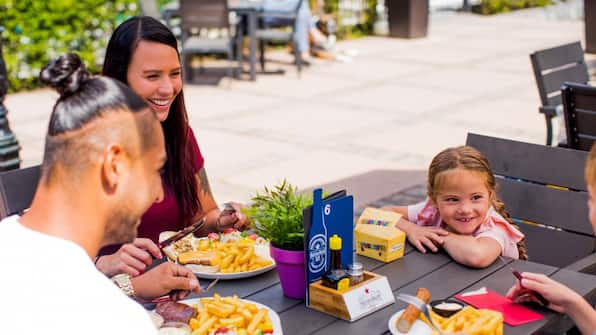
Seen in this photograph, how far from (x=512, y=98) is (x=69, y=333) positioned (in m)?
8.79

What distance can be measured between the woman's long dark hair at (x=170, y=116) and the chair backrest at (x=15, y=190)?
0.51m

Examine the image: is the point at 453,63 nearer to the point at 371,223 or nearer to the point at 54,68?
the point at 371,223

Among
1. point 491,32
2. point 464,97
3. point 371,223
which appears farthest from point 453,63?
point 371,223

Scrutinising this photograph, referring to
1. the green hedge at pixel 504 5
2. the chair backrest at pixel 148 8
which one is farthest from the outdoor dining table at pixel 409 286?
the green hedge at pixel 504 5

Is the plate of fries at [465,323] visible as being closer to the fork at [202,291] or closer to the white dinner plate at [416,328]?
the white dinner plate at [416,328]

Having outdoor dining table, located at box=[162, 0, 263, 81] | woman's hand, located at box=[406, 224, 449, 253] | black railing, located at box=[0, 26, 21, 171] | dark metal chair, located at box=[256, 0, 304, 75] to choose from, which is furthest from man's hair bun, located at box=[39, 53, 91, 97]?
dark metal chair, located at box=[256, 0, 304, 75]

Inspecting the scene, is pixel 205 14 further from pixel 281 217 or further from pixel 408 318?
pixel 408 318

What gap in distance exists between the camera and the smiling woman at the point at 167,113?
3279mm

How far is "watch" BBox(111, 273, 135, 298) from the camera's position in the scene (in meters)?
2.58

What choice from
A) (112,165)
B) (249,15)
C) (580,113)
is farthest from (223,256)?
(249,15)

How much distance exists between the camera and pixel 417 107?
9.42 metres

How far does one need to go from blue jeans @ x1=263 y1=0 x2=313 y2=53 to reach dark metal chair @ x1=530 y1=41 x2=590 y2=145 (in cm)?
543

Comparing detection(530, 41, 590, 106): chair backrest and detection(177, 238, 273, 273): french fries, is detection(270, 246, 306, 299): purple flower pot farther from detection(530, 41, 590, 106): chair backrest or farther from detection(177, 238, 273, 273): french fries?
detection(530, 41, 590, 106): chair backrest

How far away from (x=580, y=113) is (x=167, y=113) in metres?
2.57
